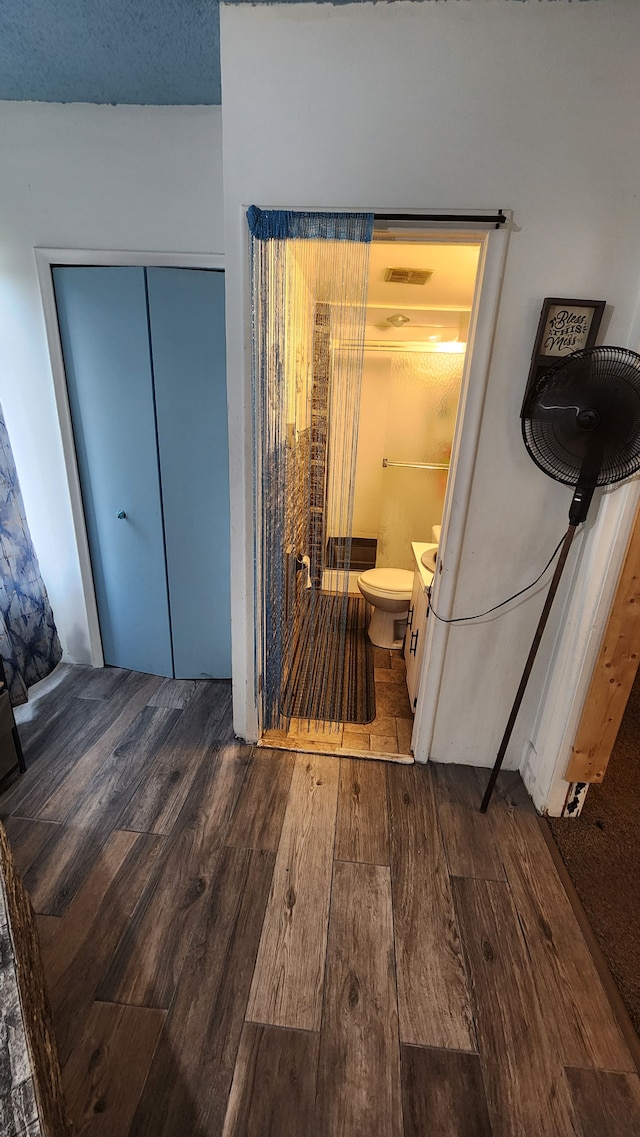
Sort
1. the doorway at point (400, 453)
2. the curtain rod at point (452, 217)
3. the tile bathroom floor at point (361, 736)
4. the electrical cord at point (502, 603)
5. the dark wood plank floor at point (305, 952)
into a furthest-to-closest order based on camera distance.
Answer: the doorway at point (400, 453) → the tile bathroom floor at point (361, 736) → the electrical cord at point (502, 603) → the curtain rod at point (452, 217) → the dark wood plank floor at point (305, 952)

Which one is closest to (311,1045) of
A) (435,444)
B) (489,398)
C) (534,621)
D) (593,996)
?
(593,996)

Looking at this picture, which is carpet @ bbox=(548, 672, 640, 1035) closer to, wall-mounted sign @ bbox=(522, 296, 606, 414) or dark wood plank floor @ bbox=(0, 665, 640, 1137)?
dark wood plank floor @ bbox=(0, 665, 640, 1137)

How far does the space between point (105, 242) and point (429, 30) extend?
148cm

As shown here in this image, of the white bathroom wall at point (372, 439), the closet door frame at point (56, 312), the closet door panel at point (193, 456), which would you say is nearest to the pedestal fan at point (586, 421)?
the closet door panel at point (193, 456)

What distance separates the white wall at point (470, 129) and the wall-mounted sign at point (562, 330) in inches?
1.7

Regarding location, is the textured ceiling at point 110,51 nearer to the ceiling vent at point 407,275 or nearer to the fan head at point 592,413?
the ceiling vent at point 407,275

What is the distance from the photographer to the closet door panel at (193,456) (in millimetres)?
2082

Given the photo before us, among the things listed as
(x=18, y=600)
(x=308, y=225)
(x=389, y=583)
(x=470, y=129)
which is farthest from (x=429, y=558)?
(x=18, y=600)

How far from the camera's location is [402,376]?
332cm

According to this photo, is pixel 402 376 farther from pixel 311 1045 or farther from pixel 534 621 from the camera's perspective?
pixel 311 1045

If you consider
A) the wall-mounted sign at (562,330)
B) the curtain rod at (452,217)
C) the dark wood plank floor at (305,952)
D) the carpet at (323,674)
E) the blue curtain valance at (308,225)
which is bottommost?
the dark wood plank floor at (305,952)

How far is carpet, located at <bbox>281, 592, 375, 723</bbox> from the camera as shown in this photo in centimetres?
188

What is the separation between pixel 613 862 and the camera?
1671mm

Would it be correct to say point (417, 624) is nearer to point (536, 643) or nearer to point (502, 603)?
point (502, 603)
